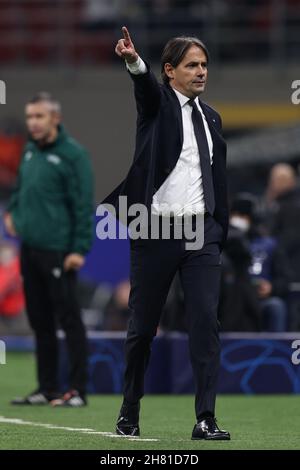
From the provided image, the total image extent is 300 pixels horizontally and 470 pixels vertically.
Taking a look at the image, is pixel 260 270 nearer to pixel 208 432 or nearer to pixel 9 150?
pixel 208 432

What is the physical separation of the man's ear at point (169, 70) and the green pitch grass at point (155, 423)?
1.84 metres

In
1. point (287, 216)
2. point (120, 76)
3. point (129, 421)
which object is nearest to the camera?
point (129, 421)

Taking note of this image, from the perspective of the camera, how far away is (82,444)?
6.97 m

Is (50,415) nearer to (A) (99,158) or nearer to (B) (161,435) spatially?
(B) (161,435)

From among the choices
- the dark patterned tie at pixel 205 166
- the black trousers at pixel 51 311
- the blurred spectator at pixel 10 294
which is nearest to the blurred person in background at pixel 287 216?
the black trousers at pixel 51 311

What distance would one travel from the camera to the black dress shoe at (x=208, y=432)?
720 centimetres

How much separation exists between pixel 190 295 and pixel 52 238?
3163 millimetres

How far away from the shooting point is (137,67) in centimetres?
696

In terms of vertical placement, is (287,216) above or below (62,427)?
above

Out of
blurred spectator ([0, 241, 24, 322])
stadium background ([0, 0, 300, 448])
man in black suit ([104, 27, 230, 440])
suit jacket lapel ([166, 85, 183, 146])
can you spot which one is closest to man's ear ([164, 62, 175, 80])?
man in black suit ([104, 27, 230, 440])

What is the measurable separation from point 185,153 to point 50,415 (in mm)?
2756

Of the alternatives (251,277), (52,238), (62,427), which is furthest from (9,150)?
(62,427)

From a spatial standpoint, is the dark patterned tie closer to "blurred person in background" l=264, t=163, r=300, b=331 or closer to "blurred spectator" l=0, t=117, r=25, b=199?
"blurred person in background" l=264, t=163, r=300, b=331

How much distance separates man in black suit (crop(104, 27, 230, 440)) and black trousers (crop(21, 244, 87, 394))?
2.95 meters
